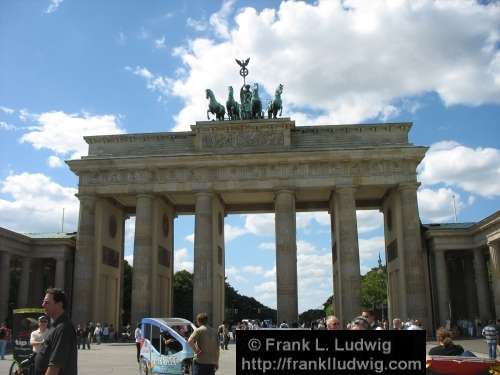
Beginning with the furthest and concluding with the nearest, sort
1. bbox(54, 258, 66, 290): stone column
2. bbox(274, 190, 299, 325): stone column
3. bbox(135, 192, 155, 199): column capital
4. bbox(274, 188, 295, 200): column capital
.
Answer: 1. bbox(54, 258, 66, 290): stone column
2. bbox(135, 192, 155, 199): column capital
3. bbox(274, 188, 295, 200): column capital
4. bbox(274, 190, 299, 325): stone column

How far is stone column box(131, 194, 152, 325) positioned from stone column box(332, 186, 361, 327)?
1798 cm

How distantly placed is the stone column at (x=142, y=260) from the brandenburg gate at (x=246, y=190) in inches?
3.7

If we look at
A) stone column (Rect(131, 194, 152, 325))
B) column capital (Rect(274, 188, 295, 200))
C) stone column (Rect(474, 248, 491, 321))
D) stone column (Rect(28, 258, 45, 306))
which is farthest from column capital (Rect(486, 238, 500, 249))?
stone column (Rect(28, 258, 45, 306))

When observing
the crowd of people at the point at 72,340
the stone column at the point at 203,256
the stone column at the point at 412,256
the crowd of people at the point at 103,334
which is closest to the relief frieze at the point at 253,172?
the stone column at the point at 203,256

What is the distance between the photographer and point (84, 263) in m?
50.8

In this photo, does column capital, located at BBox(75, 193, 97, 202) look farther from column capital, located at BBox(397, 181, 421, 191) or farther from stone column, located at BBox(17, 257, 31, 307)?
column capital, located at BBox(397, 181, 421, 191)

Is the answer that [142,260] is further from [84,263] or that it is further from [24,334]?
[24,334]

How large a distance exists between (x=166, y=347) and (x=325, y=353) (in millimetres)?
13618

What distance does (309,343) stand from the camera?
5.35 metres

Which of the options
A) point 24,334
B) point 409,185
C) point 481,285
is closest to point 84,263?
point 24,334

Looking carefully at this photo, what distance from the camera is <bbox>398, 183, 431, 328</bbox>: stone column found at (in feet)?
155

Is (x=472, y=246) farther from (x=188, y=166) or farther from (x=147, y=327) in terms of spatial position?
(x=147, y=327)

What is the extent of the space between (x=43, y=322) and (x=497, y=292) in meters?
44.3

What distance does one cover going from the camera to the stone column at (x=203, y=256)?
49156mm
